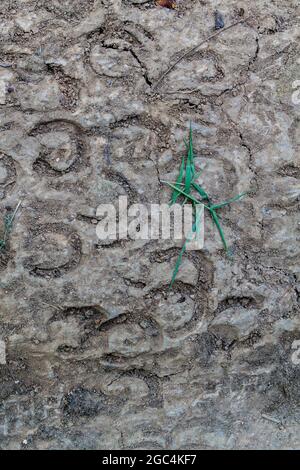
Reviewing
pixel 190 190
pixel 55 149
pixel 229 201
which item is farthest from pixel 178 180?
pixel 55 149

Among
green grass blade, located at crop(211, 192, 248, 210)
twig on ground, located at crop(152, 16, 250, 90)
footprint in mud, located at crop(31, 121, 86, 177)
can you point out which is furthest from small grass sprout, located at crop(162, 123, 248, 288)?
footprint in mud, located at crop(31, 121, 86, 177)

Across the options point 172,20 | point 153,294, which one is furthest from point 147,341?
point 172,20

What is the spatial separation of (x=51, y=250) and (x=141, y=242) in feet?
0.99

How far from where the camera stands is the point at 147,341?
2.26 meters

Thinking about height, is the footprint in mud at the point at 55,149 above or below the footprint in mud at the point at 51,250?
above

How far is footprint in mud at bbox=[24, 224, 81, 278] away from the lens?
220 centimetres

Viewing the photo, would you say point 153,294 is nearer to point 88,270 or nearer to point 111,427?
point 88,270

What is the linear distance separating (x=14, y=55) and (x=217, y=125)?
2.38 feet

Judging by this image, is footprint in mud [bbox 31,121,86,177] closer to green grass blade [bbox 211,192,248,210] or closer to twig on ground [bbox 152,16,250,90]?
twig on ground [bbox 152,16,250,90]

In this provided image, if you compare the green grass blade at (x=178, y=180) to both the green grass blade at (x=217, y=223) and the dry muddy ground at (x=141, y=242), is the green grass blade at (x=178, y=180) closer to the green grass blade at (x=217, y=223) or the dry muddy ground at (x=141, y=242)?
the dry muddy ground at (x=141, y=242)

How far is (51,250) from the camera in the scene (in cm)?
220

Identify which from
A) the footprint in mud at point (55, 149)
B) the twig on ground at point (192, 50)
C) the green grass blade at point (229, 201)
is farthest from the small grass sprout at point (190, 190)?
the footprint in mud at point (55, 149)

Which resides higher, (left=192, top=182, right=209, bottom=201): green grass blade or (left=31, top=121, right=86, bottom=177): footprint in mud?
(left=31, top=121, right=86, bottom=177): footprint in mud

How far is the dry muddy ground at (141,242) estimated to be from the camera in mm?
2207
